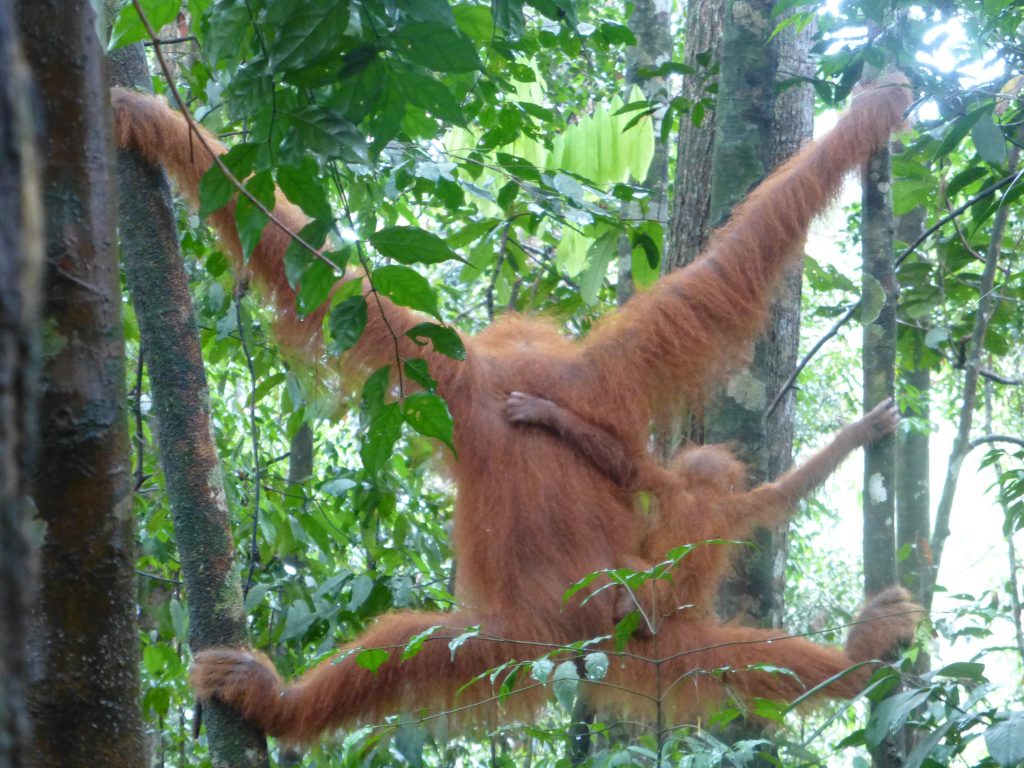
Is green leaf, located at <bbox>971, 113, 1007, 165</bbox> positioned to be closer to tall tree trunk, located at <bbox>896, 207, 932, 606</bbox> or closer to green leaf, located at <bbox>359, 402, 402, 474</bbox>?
green leaf, located at <bbox>359, 402, 402, 474</bbox>

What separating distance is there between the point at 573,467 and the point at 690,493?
0.50 metres

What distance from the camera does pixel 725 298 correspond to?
453cm

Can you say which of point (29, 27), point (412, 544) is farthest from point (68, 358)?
point (412, 544)

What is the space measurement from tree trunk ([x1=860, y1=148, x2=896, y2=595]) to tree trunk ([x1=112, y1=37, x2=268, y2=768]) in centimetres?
203

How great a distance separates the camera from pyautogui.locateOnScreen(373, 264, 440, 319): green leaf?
2018 mm

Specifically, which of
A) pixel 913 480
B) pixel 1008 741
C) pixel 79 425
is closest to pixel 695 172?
pixel 913 480

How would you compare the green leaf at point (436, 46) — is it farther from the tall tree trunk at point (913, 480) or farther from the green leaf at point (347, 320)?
the tall tree trunk at point (913, 480)

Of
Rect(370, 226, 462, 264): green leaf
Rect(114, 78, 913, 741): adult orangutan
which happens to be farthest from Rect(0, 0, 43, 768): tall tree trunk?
Rect(114, 78, 913, 741): adult orangutan

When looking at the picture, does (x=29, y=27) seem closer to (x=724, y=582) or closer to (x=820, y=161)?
(x=820, y=161)

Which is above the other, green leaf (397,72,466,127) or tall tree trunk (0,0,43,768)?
green leaf (397,72,466,127)

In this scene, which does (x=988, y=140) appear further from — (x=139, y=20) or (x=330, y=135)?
(x=139, y=20)

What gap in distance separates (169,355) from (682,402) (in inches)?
93.8

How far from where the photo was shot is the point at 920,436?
21.8 feet

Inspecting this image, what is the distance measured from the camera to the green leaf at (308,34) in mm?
1938
